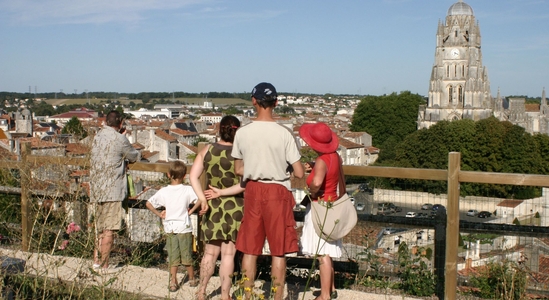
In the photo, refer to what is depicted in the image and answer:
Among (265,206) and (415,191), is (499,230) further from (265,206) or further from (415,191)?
(265,206)

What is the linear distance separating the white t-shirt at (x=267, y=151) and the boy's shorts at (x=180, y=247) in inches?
50.2

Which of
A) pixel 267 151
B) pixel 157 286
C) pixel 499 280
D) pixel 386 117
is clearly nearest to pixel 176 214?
pixel 157 286

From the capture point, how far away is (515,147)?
48.7 metres

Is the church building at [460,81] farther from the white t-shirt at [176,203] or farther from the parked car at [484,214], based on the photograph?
the white t-shirt at [176,203]

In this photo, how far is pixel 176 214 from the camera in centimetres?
546

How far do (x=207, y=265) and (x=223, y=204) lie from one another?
19.2 inches

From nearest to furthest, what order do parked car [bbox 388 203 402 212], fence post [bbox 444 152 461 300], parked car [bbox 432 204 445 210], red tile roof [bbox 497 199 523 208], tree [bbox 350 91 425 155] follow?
fence post [bbox 444 152 461 300] → parked car [bbox 432 204 445 210] → parked car [bbox 388 203 402 212] → red tile roof [bbox 497 199 523 208] → tree [bbox 350 91 425 155]

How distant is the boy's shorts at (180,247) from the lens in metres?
5.45

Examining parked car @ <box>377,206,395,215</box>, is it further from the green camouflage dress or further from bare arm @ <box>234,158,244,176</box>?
bare arm @ <box>234,158,244,176</box>

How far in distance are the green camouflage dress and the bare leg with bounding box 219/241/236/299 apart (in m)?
0.08

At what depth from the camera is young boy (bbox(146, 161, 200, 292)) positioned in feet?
17.8

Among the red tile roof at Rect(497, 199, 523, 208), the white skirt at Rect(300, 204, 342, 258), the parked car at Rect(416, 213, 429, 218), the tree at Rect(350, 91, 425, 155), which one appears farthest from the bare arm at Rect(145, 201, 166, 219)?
the tree at Rect(350, 91, 425, 155)

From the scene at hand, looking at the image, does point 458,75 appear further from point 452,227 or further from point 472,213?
point 452,227

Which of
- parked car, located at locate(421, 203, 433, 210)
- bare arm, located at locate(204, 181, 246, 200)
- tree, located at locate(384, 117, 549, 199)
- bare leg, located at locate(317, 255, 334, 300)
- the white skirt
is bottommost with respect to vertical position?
tree, located at locate(384, 117, 549, 199)
